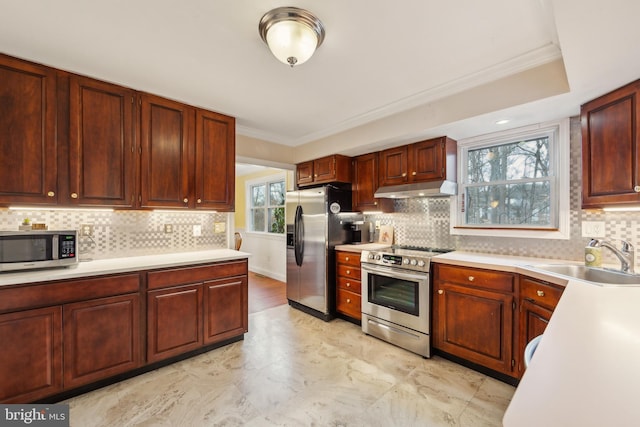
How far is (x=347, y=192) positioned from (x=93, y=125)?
8.94ft

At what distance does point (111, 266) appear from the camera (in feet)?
7.17

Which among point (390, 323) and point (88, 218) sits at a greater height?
point (88, 218)

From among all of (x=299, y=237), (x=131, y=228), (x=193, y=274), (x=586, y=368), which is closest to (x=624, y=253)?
(x=586, y=368)

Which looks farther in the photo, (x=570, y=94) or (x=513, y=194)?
(x=513, y=194)

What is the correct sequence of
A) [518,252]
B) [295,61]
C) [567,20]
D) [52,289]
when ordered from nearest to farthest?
[567,20]
[295,61]
[52,289]
[518,252]

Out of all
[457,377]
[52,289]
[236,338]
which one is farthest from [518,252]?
[52,289]

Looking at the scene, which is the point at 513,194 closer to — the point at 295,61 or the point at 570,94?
the point at 570,94

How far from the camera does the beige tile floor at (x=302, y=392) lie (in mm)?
1804

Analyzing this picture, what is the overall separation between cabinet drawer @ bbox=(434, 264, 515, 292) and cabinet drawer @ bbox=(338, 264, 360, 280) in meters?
0.97

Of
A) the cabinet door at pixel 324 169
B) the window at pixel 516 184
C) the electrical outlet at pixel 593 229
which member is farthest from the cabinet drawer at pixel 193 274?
the electrical outlet at pixel 593 229

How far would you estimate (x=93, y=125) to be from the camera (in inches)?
88.5

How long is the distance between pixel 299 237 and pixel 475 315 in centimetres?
228

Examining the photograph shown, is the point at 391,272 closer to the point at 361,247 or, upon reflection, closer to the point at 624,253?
the point at 361,247

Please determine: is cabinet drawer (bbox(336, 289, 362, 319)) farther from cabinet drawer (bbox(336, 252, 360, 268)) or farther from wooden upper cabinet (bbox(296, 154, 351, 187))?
wooden upper cabinet (bbox(296, 154, 351, 187))
